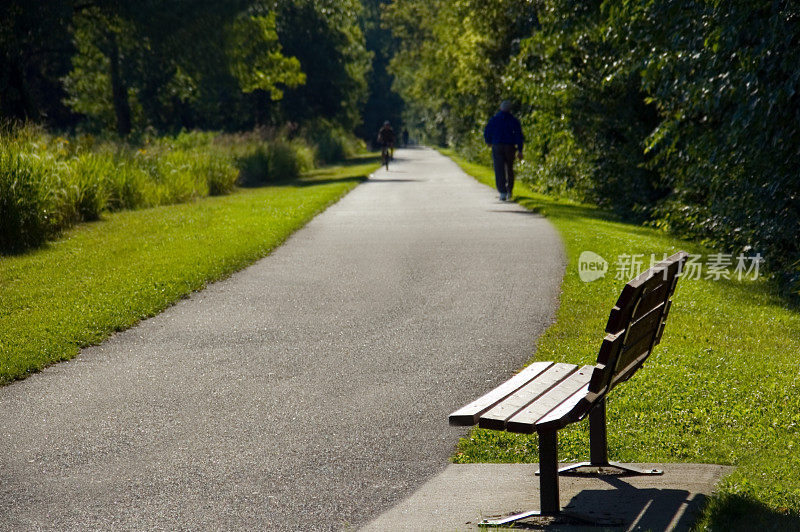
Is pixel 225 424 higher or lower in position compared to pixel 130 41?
lower

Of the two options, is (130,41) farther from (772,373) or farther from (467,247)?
(772,373)

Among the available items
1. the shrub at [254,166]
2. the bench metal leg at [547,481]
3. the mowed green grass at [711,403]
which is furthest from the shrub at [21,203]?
the shrub at [254,166]

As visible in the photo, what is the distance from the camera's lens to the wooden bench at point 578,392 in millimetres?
4102

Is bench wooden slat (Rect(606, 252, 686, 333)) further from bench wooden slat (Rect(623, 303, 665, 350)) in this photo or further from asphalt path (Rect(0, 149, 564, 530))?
asphalt path (Rect(0, 149, 564, 530))

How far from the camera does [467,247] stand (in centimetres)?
1407

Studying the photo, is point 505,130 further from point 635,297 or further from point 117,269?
point 635,297

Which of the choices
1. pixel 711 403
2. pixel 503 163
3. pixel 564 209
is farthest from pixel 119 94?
pixel 711 403

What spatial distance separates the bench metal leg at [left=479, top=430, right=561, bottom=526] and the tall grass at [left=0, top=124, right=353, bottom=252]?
37.6 feet

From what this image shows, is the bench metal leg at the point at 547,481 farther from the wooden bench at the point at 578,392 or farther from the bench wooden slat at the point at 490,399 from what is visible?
the bench wooden slat at the point at 490,399

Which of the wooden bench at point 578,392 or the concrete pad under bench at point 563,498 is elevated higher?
the wooden bench at point 578,392

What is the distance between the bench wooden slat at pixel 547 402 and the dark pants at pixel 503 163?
57.3ft

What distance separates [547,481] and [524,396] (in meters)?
0.47

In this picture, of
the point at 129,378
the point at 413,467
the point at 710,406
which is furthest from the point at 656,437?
the point at 129,378

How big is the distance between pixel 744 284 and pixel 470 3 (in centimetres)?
2104
